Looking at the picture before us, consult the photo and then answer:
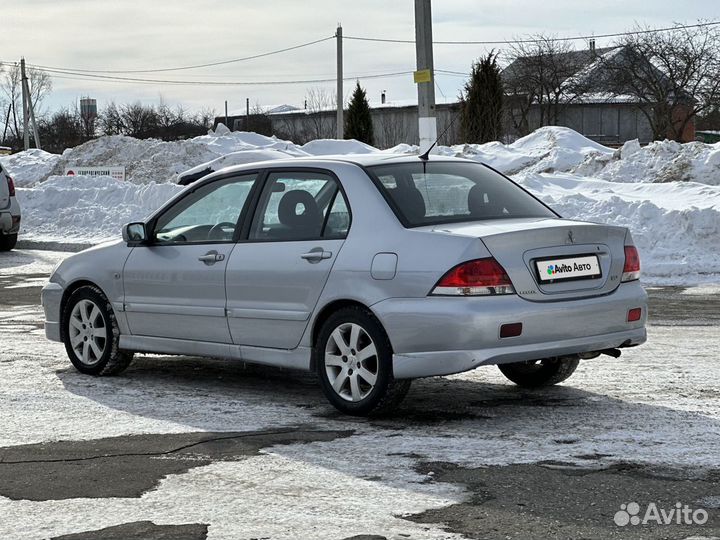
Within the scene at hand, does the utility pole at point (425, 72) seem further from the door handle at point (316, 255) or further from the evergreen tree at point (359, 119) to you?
the evergreen tree at point (359, 119)

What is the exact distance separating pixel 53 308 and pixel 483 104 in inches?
1264

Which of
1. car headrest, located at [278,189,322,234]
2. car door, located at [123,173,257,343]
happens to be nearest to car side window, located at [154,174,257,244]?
car door, located at [123,173,257,343]

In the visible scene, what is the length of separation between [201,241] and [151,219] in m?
0.57

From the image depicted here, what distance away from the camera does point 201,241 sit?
792 cm

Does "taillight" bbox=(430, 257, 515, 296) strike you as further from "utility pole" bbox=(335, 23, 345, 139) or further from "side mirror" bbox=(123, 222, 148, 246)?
"utility pole" bbox=(335, 23, 345, 139)

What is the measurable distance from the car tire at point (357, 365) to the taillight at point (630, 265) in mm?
1455

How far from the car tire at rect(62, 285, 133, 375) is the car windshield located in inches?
94.5

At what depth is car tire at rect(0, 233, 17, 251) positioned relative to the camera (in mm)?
21031

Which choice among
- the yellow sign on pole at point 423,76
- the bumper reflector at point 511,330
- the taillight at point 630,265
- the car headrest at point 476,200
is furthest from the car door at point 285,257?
the yellow sign on pole at point 423,76

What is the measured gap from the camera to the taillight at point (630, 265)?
7.05 meters

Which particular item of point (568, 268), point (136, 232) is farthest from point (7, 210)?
point (568, 268)

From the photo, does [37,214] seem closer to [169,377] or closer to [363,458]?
[169,377]

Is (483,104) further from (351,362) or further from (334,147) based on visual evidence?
(351,362)

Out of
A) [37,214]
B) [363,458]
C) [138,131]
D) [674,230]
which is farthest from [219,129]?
[138,131]
